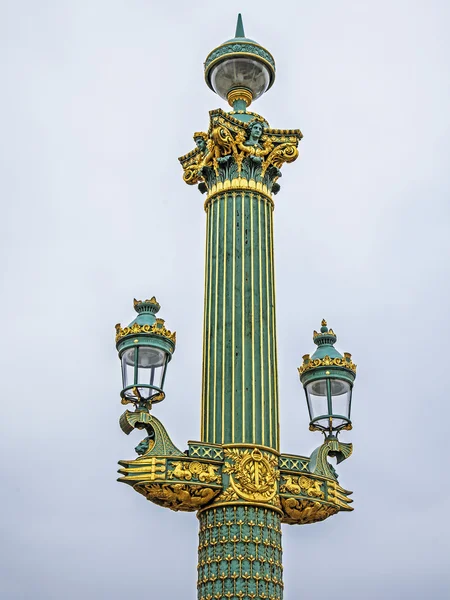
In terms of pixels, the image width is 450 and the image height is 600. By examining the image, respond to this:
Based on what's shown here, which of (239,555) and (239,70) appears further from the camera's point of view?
(239,70)

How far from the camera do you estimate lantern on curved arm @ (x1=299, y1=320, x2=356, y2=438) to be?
49.0 ft

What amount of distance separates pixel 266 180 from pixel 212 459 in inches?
209

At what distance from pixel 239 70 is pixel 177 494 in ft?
27.3

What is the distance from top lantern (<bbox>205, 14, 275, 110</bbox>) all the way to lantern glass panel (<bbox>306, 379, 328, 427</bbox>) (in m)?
5.59

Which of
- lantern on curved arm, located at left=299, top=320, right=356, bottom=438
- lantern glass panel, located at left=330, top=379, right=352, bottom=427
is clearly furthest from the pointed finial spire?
lantern glass panel, located at left=330, top=379, right=352, bottom=427

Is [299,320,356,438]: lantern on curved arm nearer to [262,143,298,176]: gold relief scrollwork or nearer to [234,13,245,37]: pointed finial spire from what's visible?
[262,143,298,176]: gold relief scrollwork

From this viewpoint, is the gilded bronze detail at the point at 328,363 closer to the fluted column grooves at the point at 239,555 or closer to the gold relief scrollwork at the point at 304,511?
the gold relief scrollwork at the point at 304,511

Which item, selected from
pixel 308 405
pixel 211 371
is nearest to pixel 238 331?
pixel 211 371

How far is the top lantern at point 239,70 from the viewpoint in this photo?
691 inches

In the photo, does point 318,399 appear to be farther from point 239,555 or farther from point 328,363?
point 239,555

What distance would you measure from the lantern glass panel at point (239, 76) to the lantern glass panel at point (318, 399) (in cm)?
603

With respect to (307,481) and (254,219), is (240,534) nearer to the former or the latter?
(307,481)

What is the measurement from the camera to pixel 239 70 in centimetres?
1773

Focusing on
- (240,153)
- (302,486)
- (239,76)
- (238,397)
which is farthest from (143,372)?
(239,76)
